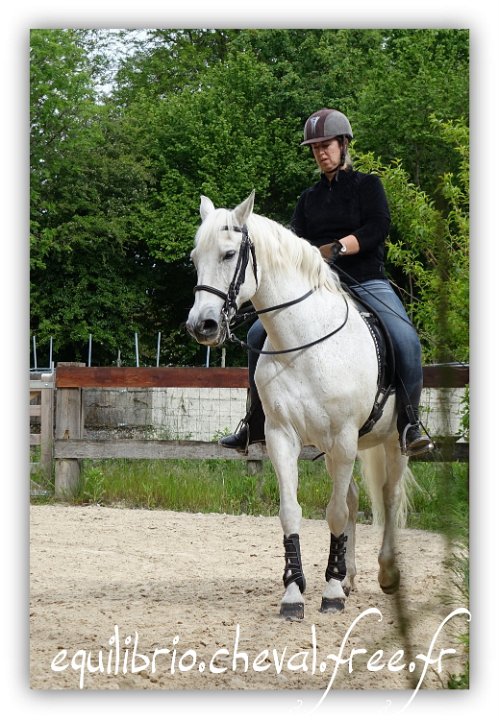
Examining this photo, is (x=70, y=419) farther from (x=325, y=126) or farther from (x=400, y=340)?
(x=325, y=126)

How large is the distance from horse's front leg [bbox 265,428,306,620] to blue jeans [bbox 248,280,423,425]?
0.55 metres

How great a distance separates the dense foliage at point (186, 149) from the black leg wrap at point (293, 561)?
1.09 meters

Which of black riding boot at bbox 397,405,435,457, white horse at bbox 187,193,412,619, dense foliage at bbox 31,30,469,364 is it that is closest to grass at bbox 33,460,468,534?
dense foliage at bbox 31,30,469,364

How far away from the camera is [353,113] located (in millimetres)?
5848

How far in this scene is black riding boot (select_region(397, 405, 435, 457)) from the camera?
453cm

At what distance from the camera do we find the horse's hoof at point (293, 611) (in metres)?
4.26

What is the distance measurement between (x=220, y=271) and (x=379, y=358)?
1028 millimetres

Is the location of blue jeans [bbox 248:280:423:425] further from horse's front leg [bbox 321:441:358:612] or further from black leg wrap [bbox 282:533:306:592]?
black leg wrap [bbox 282:533:306:592]

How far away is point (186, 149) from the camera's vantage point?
5828mm

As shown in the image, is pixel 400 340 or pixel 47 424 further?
pixel 47 424

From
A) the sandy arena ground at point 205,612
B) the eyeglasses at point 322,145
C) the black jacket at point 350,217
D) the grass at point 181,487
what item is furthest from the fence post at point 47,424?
the eyeglasses at point 322,145

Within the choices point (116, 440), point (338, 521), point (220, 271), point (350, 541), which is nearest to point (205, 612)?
point (338, 521)
